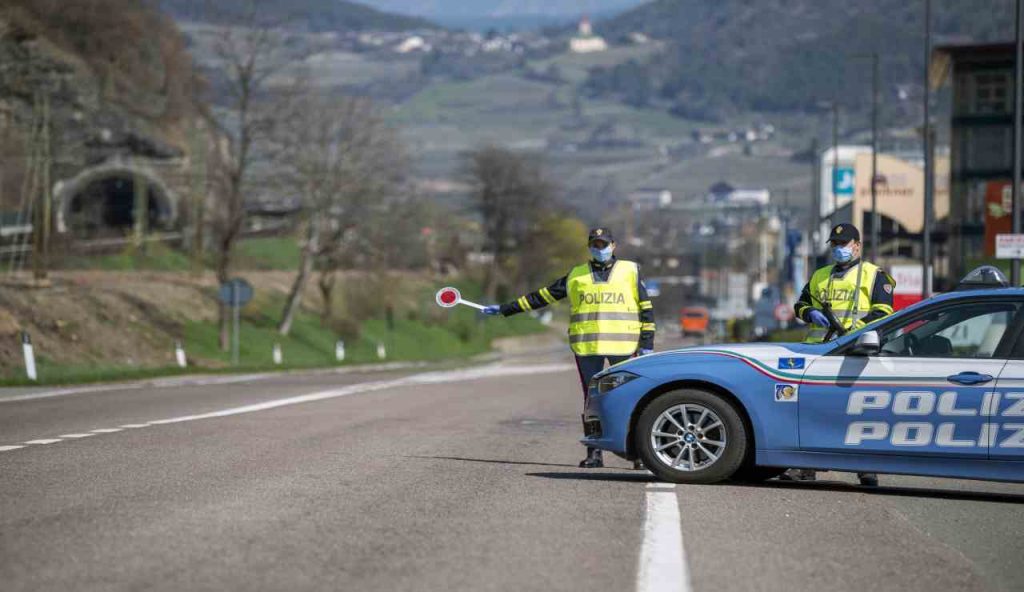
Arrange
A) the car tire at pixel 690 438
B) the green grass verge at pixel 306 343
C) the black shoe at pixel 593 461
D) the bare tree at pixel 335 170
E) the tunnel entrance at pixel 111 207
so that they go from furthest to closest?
the tunnel entrance at pixel 111 207, the bare tree at pixel 335 170, the green grass verge at pixel 306 343, the black shoe at pixel 593 461, the car tire at pixel 690 438

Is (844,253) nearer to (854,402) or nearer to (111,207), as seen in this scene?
(854,402)

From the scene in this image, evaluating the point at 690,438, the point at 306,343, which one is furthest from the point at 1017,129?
the point at 306,343

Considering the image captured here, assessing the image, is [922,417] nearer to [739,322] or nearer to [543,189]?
[739,322]

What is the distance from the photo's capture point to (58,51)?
67.3m

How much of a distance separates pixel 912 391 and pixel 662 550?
3264mm

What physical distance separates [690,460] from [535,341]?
326ft

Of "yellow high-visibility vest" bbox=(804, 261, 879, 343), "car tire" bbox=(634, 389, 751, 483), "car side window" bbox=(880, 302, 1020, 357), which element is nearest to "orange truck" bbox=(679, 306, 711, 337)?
"yellow high-visibility vest" bbox=(804, 261, 879, 343)

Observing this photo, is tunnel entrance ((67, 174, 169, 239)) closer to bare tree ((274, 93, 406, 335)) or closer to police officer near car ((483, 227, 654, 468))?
A: bare tree ((274, 93, 406, 335))

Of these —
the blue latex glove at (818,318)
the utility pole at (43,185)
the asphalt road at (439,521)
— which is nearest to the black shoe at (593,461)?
the asphalt road at (439,521)

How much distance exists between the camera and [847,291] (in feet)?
45.5

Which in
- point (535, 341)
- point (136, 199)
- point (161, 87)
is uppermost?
point (161, 87)

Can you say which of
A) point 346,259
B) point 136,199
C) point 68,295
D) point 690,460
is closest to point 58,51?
point 136,199

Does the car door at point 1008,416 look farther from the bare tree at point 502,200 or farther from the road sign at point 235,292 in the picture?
the bare tree at point 502,200

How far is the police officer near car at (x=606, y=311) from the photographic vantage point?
44.7 feet
